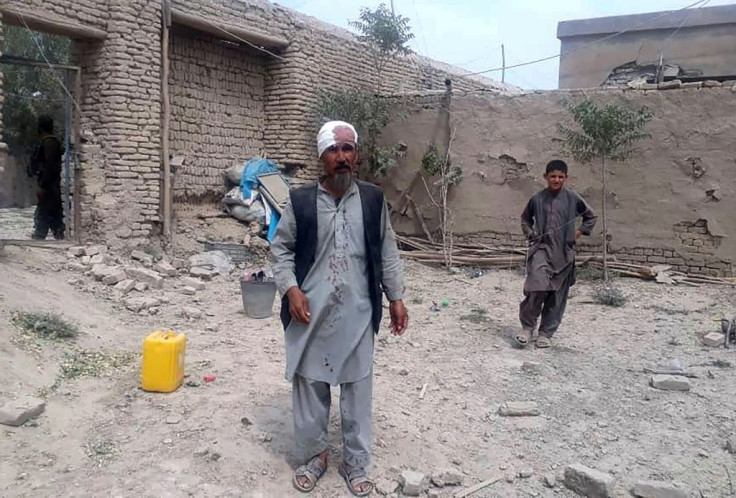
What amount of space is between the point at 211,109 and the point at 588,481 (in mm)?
7630

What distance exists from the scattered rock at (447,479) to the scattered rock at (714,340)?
3688 mm

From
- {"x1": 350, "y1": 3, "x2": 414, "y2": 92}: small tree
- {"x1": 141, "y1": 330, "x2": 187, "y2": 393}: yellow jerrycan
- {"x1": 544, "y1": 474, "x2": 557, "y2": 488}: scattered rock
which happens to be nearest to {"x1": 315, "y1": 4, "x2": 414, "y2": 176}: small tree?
{"x1": 350, "y1": 3, "x2": 414, "y2": 92}: small tree

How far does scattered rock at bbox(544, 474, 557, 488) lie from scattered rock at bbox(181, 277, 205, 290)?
15.8 ft

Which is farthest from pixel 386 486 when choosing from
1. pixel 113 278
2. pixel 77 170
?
pixel 77 170

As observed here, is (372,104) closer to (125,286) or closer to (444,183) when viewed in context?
(444,183)

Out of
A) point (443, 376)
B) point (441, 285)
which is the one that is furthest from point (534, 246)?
point (441, 285)

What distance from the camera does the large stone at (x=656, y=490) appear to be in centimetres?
283

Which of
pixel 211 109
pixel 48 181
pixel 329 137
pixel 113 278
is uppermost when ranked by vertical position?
pixel 211 109

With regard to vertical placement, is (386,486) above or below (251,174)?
below

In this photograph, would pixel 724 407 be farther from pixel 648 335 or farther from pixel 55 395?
pixel 55 395

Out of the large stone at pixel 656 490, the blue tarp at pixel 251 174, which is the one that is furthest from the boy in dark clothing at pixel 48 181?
the large stone at pixel 656 490

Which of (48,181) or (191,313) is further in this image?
(48,181)

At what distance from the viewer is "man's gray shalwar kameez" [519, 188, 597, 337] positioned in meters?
5.46

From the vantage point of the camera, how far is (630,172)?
8586 millimetres
